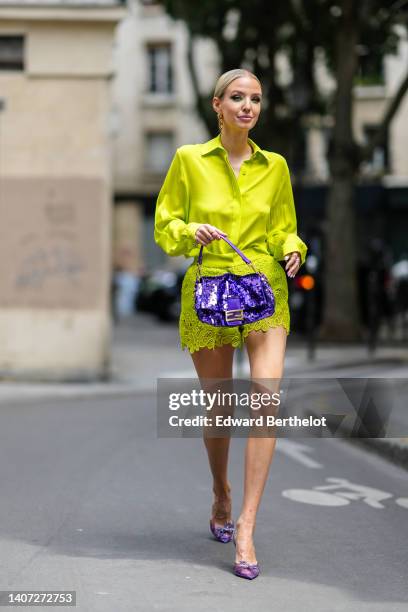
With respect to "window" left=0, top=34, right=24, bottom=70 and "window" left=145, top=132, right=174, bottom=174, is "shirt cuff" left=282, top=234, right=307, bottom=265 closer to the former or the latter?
"window" left=0, top=34, right=24, bottom=70

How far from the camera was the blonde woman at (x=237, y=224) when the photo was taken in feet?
16.9

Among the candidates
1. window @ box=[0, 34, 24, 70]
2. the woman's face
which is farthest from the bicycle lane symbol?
window @ box=[0, 34, 24, 70]

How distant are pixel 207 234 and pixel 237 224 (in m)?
0.25

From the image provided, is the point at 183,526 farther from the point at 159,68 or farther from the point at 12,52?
the point at 159,68

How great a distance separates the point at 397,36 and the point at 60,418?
14.0 metres

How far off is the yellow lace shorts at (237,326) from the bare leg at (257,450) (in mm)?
43

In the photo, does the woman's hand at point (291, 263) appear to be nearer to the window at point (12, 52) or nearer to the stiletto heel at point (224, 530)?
the stiletto heel at point (224, 530)

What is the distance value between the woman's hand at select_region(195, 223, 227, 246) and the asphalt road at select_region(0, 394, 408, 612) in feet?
4.29

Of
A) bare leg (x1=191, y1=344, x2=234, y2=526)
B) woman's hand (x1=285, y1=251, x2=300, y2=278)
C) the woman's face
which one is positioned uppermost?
the woman's face

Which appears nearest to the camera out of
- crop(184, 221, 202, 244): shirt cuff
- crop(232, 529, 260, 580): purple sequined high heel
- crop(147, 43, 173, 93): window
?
crop(232, 529, 260, 580): purple sequined high heel

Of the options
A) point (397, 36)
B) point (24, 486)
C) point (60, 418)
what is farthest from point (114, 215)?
point (24, 486)

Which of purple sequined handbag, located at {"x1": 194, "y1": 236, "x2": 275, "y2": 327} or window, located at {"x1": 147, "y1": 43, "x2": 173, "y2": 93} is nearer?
purple sequined handbag, located at {"x1": 194, "y1": 236, "x2": 275, "y2": 327}

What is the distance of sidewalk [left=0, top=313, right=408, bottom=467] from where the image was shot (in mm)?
13758

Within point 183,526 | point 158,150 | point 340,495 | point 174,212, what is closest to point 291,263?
point 174,212
